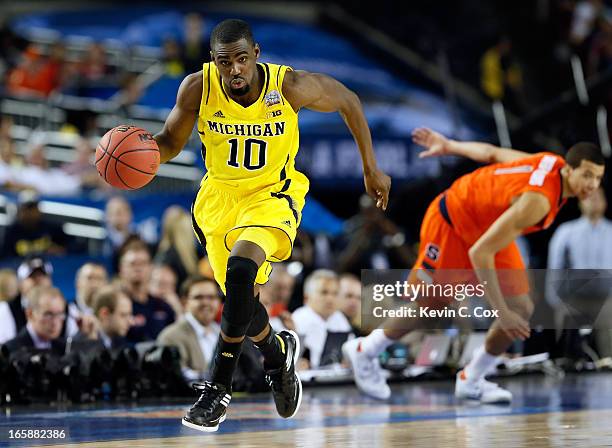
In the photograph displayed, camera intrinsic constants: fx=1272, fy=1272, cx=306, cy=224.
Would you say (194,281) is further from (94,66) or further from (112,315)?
(94,66)

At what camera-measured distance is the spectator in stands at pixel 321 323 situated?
1153cm

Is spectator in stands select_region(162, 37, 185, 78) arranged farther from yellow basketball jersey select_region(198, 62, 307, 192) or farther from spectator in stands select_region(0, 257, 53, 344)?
yellow basketball jersey select_region(198, 62, 307, 192)

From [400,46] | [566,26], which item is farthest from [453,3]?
[566,26]

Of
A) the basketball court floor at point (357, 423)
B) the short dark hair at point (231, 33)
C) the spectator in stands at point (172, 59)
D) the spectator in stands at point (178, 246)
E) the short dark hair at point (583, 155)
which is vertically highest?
the spectator in stands at point (172, 59)

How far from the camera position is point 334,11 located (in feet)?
71.2

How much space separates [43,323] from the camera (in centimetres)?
1002

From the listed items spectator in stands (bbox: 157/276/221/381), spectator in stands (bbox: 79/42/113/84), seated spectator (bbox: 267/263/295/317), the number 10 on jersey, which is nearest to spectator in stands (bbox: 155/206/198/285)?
seated spectator (bbox: 267/263/295/317)

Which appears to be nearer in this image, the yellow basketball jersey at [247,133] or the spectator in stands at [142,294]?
the yellow basketball jersey at [247,133]

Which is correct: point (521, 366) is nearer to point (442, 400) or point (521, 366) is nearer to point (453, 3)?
point (442, 400)

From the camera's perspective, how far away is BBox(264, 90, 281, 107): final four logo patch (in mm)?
7594

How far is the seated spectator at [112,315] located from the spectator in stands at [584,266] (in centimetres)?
447

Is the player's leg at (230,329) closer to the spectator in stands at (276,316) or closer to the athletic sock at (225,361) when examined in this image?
the athletic sock at (225,361)

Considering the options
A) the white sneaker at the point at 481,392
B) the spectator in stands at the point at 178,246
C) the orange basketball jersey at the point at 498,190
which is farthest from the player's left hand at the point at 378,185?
the spectator in stands at the point at 178,246

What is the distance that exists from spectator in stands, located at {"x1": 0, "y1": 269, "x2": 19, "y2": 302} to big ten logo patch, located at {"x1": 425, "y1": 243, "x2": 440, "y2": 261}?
3.62 meters
